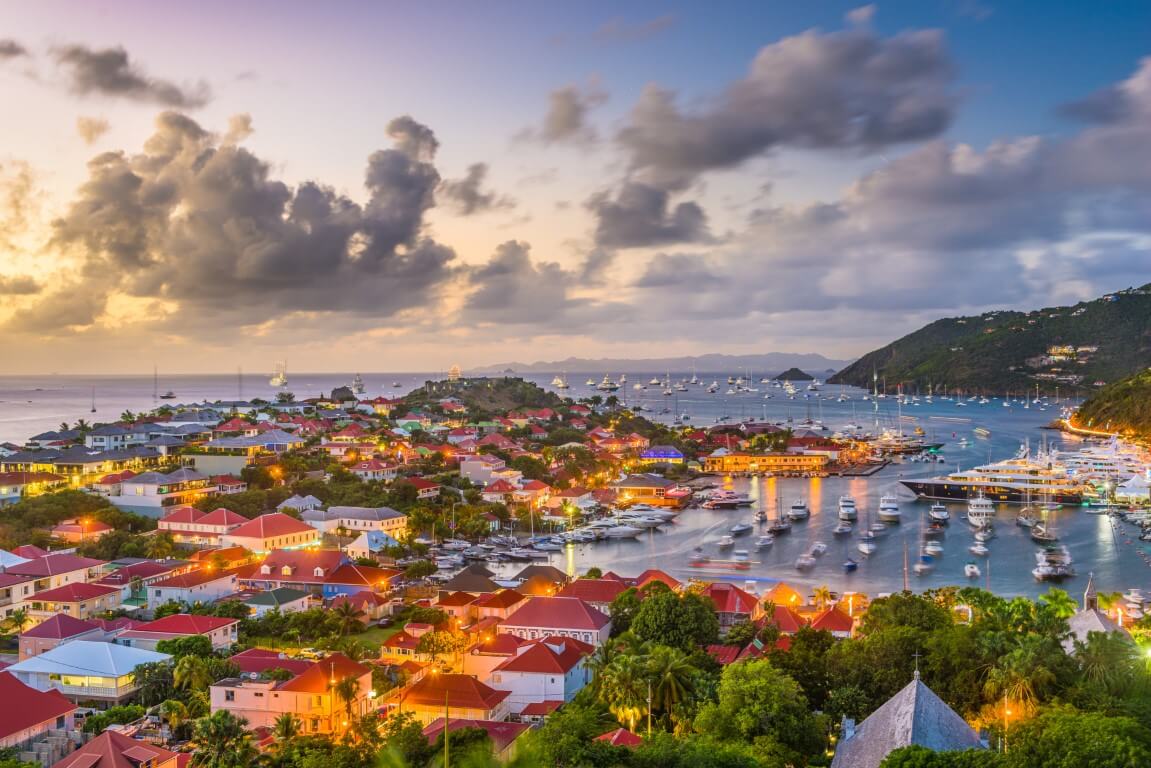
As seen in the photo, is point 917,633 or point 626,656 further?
point 917,633

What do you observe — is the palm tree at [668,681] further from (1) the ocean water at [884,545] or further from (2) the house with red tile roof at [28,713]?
(1) the ocean water at [884,545]

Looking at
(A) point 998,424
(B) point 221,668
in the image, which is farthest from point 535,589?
(A) point 998,424

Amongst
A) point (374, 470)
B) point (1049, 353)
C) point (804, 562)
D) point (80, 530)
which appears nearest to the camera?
point (80, 530)

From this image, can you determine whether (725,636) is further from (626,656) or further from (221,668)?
(221,668)

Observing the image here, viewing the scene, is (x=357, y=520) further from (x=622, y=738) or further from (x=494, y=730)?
(x=622, y=738)

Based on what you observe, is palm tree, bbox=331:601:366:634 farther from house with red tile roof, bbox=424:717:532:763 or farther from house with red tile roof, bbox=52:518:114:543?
house with red tile roof, bbox=52:518:114:543

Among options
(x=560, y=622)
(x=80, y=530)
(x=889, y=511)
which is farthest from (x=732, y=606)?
(x=889, y=511)
